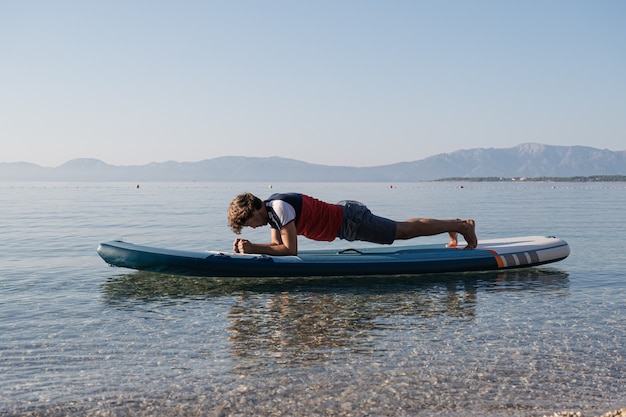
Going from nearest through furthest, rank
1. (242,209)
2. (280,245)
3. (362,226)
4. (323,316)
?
(323,316) < (242,209) < (280,245) < (362,226)

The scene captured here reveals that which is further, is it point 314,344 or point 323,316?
point 323,316

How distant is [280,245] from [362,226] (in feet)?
4.05

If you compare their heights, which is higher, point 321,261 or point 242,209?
point 242,209

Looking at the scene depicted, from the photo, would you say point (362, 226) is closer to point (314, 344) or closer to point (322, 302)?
point (322, 302)

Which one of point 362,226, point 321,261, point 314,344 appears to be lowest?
point 314,344

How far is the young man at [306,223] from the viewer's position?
770 centimetres

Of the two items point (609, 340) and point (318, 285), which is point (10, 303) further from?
point (609, 340)

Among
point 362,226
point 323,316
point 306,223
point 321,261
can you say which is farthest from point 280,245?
point 323,316

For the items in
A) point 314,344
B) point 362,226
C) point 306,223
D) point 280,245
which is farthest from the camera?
point 362,226

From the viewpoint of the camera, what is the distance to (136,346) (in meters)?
5.98

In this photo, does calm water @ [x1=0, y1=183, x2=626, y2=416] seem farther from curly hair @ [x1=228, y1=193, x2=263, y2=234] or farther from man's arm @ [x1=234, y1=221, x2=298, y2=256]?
curly hair @ [x1=228, y1=193, x2=263, y2=234]

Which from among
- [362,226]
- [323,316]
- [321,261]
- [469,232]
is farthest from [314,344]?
[469,232]

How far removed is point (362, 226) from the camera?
28.2 feet

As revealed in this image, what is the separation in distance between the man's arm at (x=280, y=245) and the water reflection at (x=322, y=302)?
67 cm
